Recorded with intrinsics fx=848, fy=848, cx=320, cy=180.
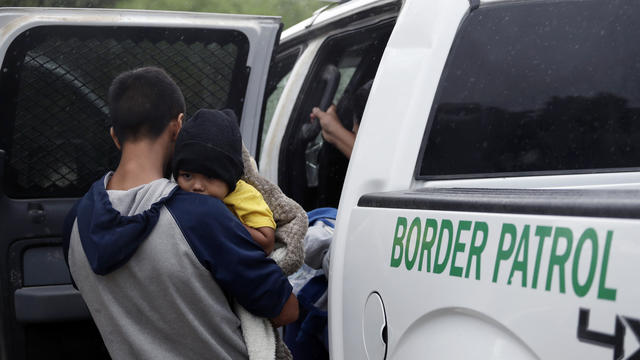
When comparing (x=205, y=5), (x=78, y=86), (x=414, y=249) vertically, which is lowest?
(x=414, y=249)

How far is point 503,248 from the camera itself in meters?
1.74

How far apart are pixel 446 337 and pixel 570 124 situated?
2.28 feet

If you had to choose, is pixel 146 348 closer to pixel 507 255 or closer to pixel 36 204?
pixel 36 204

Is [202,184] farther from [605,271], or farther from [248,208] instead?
[605,271]

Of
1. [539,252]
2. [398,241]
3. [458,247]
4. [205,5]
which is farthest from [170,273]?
[205,5]

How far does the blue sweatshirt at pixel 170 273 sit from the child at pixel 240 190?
0.16ft

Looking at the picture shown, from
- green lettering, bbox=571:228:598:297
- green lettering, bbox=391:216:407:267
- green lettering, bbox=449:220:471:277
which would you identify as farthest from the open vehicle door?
green lettering, bbox=571:228:598:297

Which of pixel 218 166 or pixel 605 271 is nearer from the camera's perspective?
pixel 605 271

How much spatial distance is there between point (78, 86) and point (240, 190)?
36.3 inches

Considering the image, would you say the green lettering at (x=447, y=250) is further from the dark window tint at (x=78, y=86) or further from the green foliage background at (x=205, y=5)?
the green foliage background at (x=205, y=5)

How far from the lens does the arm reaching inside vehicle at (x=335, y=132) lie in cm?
404

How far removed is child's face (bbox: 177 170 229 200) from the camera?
258 cm

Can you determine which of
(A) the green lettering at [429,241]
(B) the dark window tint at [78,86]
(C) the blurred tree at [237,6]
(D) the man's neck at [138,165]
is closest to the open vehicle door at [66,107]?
(B) the dark window tint at [78,86]

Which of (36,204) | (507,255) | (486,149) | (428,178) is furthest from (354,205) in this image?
(36,204)
